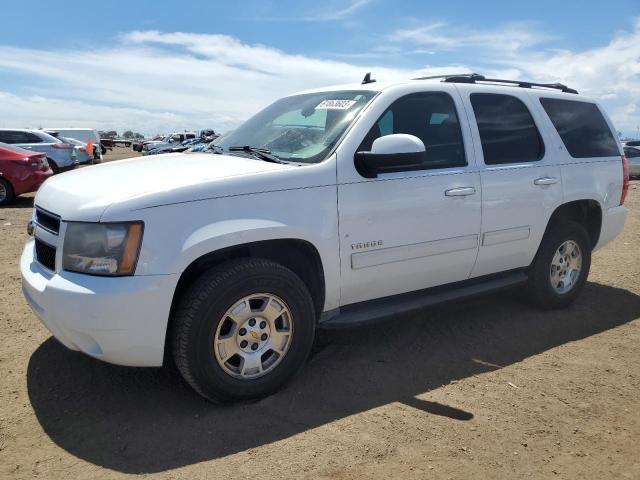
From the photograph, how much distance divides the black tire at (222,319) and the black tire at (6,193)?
409 inches

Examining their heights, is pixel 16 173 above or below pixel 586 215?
above

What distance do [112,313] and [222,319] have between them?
1.91ft

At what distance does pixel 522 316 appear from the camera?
198 inches

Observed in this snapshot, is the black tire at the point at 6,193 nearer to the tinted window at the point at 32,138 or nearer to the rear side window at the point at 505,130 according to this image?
the tinted window at the point at 32,138

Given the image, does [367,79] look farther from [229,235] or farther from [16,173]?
[16,173]

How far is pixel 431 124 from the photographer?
414 centimetres

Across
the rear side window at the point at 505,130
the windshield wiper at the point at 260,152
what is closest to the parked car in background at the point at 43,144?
the windshield wiper at the point at 260,152

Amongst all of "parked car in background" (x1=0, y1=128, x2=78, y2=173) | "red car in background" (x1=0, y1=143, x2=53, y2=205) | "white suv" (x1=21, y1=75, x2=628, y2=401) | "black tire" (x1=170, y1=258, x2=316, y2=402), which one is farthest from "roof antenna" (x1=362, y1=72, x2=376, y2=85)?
"parked car in background" (x1=0, y1=128, x2=78, y2=173)

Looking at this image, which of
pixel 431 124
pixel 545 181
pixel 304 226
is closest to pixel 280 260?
pixel 304 226

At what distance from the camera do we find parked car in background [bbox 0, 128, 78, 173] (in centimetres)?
1758

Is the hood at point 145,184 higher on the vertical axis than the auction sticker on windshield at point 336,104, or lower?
lower

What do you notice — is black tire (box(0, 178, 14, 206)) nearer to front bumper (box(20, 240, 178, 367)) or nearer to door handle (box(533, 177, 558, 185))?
front bumper (box(20, 240, 178, 367))

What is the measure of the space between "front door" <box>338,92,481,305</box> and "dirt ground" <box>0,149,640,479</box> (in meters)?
0.59

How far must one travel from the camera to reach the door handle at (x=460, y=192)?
3.99 m
